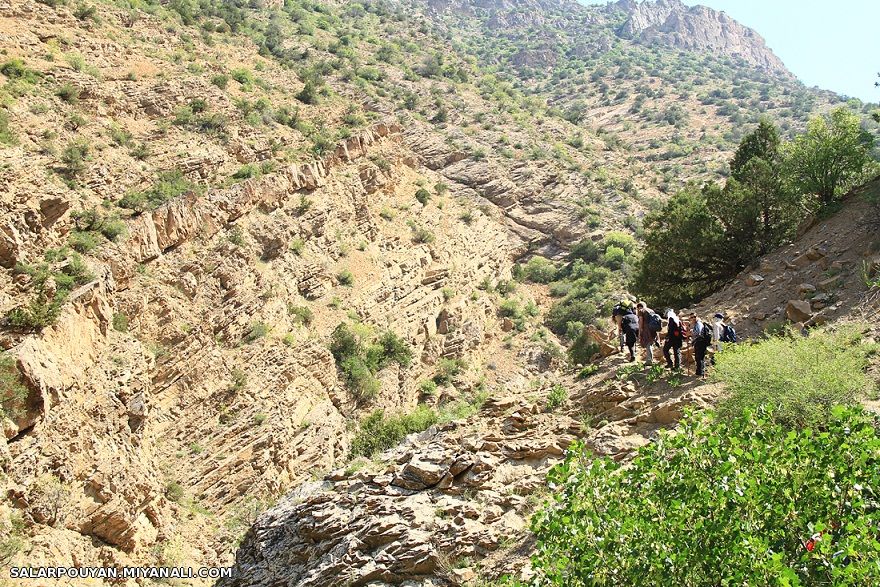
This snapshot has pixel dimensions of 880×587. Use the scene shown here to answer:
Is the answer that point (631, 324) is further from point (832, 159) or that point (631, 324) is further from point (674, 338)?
point (832, 159)

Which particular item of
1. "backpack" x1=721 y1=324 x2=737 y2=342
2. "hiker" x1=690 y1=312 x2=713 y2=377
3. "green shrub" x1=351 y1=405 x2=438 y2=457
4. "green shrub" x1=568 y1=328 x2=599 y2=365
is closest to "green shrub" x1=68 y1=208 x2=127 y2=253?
"green shrub" x1=351 y1=405 x2=438 y2=457

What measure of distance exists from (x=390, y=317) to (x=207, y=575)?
13.4m

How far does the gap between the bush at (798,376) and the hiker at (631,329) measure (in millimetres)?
2285

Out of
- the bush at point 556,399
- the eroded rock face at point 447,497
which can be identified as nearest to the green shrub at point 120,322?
the eroded rock face at point 447,497

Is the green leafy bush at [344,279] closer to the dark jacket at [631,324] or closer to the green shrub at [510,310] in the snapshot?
the green shrub at [510,310]

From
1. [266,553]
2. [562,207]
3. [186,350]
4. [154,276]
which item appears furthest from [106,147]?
[562,207]

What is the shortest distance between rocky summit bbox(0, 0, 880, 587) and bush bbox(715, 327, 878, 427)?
859 millimetres

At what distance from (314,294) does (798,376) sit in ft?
62.8

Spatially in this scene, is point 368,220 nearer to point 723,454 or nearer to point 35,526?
point 35,526

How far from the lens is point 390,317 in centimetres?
2698

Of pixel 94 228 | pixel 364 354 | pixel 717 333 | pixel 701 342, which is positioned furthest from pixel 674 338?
pixel 94 228

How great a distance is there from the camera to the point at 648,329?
12.4 meters

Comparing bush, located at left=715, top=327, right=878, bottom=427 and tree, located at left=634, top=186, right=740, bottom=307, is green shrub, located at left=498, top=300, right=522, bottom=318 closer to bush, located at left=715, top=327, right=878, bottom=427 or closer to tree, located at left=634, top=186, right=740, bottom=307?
tree, located at left=634, top=186, right=740, bottom=307

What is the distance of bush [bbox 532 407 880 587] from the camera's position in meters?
5.28
